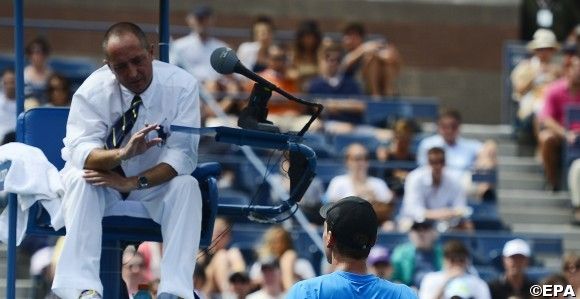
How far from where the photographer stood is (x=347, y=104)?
57.9ft

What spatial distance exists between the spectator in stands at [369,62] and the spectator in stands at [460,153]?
1.52 metres

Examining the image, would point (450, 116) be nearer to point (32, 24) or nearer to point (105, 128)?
point (32, 24)

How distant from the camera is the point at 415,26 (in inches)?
850

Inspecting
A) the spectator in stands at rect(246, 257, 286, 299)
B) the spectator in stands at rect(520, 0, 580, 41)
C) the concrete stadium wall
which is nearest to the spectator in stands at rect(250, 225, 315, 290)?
the spectator in stands at rect(246, 257, 286, 299)

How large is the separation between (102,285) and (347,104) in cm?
900

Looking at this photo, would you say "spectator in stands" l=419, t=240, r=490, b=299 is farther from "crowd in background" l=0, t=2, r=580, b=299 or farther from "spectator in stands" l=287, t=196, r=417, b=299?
"spectator in stands" l=287, t=196, r=417, b=299

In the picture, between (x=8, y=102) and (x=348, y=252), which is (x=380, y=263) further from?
(x=348, y=252)

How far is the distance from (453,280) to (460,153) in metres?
3.60

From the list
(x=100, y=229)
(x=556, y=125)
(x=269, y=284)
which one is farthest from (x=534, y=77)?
(x=100, y=229)

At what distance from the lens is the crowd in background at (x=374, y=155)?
13.8m

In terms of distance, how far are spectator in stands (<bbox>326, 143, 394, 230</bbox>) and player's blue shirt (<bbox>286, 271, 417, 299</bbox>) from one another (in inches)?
319

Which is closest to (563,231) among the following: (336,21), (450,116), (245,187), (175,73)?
(450,116)

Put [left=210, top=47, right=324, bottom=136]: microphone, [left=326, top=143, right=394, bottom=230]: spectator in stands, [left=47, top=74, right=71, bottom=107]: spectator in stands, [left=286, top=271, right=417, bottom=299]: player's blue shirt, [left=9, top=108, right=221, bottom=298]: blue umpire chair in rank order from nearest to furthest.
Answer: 1. [left=286, top=271, right=417, bottom=299]: player's blue shirt
2. [left=210, top=47, right=324, bottom=136]: microphone
3. [left=9, top=108, right=221, bottom=298]: blue umpire chair
4. [left=326, top=143, right=394, bottom=230]: spectator in stands
5. [left=47, top=74, right=71, bottom=107]: spectator in stands

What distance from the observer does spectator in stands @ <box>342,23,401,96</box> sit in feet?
60.2
